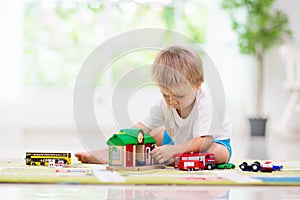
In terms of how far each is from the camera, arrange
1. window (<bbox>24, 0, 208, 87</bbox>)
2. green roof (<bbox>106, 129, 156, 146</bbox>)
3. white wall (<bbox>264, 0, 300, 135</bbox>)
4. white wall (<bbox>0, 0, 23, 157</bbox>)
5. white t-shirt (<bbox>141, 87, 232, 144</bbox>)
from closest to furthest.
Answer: green roof (<bbox>106, 129, 156, 146</bbox>) < white t-shirt (<bbox>141, 87, 232, 144</bbox>) < white wall (<bbox>0, 0, 23, 157</bbox>) < white wall (<bbox>264, 0, 300, 135</bbox>) < window (<bbox>24, 0, 208, 87</bbox>)

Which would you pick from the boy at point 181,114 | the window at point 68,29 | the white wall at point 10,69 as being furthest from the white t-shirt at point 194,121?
the window at point 68,29

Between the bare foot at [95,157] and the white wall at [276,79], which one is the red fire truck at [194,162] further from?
the white wall at [276,79]

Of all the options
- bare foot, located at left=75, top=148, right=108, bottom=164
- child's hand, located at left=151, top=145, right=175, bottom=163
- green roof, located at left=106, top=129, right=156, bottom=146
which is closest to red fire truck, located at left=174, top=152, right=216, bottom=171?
child's hand, located at left=151, top=145, right=175, bottom=163

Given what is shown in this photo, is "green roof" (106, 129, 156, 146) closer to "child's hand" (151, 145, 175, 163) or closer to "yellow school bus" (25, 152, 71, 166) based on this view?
"child's hand" (151, 145, 175, 163)

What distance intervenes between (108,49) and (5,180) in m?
2.82

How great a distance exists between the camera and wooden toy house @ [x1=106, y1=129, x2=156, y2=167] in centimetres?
160

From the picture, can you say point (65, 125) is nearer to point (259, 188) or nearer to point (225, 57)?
point (225, 57)

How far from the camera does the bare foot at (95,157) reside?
1.84 m

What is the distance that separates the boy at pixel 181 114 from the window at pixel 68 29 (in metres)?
2.55

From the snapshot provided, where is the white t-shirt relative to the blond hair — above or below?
below

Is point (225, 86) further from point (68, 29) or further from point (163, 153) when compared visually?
point (163, 153)

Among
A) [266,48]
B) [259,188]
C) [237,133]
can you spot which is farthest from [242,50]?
[259,188]

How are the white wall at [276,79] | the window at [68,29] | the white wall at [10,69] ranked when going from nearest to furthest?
the white wall at [10,69]
the white wall at [276,79]
the window at [68,29]

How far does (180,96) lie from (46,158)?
0.48m
